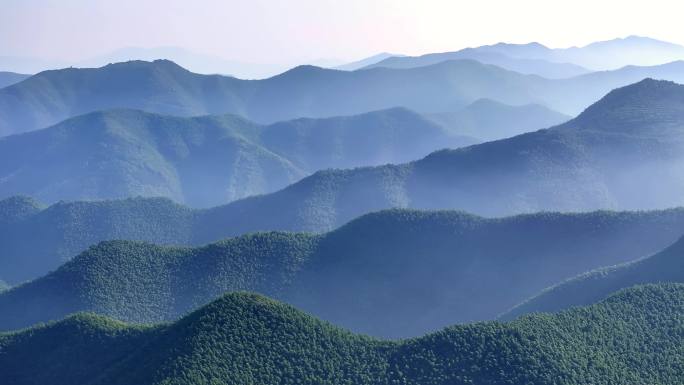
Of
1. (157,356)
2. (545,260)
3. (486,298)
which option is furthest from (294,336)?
(545,260)

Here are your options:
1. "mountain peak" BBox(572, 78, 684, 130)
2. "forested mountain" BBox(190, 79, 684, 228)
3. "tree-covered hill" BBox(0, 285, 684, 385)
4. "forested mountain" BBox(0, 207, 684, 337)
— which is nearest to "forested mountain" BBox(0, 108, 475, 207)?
"forested mountain" BBox(190, 79, 684, 228)

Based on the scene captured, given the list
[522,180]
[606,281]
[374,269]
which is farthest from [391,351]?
[522,180]

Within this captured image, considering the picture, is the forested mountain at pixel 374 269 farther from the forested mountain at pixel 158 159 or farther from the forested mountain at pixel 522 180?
the forested mountain at pixel 158 159

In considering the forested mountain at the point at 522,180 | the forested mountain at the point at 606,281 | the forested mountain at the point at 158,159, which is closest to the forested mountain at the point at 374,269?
the forested mountain at the point at 606,281

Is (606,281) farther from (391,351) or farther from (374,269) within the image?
(374,269)

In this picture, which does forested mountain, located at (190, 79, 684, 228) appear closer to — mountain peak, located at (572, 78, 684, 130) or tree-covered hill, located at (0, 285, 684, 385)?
mountain peak, located at (572, 78, 684, 130)

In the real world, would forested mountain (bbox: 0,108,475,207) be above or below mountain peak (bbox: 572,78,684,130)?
below

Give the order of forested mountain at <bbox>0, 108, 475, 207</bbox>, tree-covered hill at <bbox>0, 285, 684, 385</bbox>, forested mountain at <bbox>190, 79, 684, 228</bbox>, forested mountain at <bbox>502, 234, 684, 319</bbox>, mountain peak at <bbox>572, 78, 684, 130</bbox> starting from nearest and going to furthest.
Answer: tree-covered hill at <bbox>0, 285, 684, 385</bbox>, forested mountain at <bbox>502, 234, 684, 319</bbox>, forested mountain at <bbox>190, 79, 684, 228</bbox>, mountain peak at <bbox>572, 78, 684, 130</bbox>, forested mountain at <bbox>0, 108, 475, 207</bbox>
